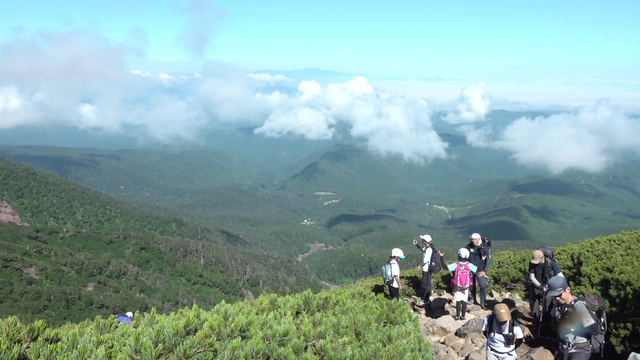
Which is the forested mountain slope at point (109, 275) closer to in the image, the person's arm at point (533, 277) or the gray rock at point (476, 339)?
the gray rock at point (476, 339)

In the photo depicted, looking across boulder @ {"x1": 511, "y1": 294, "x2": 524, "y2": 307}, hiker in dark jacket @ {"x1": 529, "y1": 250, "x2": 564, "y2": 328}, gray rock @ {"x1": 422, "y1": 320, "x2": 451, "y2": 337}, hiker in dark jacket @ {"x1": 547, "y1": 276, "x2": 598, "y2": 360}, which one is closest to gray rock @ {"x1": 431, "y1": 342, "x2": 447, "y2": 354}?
gray rock @ {"x1": 422, "y1": 320, "x2": 451, "y2": 337}

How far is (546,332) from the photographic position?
13742 mm

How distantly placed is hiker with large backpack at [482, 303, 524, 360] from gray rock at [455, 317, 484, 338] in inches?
160

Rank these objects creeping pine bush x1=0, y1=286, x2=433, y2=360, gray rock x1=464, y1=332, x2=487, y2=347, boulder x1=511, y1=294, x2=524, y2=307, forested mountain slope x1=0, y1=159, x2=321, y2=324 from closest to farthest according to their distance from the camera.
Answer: creeping pine bush x1=0, y1=286, x2=433, y2=360 → gray rock x1=464, y1=332, x2=487, y2=347 → boulder x1=511, y1=294, x2=524, y2=307 → forested mountain slope x1=0, y1=159, x2=321, y2=324

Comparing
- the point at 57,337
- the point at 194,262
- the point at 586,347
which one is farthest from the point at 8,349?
the point at 194,262

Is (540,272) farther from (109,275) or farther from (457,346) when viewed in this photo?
(109,275)

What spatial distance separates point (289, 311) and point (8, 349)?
19.4ft

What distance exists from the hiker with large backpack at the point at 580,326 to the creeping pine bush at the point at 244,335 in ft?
12.8

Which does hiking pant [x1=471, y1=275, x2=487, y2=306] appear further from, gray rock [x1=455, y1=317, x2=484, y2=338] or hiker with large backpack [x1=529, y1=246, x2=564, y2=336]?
hiker with large backpack [x1=529, y1=246, x2=564, y2=336]

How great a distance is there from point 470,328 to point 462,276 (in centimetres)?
224

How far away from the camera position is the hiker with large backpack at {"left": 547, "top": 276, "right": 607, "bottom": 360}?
9.57 meters

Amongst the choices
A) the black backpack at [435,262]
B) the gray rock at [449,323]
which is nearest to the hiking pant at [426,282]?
the black backpack at [435,262]

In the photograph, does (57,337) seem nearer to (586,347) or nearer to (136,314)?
(136,314)

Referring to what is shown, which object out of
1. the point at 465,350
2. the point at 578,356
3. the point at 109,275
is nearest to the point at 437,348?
the point at 465,350
